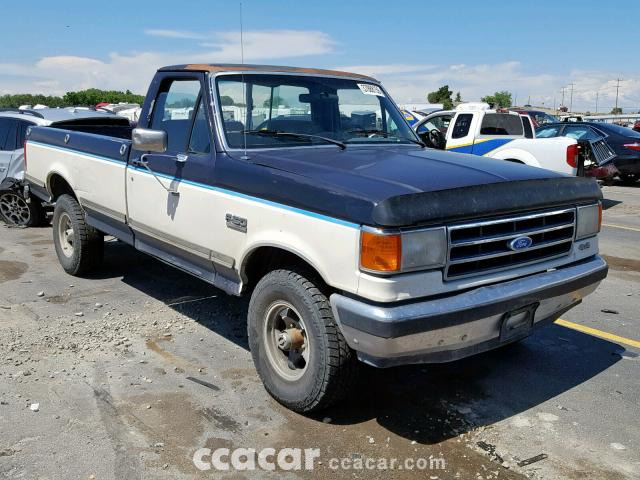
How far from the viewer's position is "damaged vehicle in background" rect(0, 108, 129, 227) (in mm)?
8961

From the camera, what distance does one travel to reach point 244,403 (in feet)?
12.7

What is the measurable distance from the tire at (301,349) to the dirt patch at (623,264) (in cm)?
506

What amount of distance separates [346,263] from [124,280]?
403cm

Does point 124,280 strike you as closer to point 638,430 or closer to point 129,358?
point 129,358

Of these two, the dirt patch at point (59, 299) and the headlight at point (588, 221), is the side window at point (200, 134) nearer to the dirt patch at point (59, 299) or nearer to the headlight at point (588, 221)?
the dirt patch at point (59, 299)

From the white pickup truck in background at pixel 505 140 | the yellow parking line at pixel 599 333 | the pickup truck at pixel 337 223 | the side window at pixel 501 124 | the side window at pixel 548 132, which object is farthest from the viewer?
the side window at pixel 548 132


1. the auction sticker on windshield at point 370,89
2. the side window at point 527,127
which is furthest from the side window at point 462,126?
the auction sticker on windshield at point 370,89

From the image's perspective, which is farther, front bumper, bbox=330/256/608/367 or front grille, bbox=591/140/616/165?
front grille, bbox=591/140/616/165

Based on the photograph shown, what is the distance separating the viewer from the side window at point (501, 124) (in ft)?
40.9

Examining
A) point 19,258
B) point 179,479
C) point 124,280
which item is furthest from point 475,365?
point 19,258

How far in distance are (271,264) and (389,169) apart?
0.96 m

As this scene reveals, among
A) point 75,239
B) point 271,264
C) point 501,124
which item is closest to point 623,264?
point 271,264

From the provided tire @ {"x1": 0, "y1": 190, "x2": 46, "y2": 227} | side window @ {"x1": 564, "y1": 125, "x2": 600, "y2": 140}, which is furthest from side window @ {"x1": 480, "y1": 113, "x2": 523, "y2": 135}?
tire @ {"x1": 0, "y1": 190, "x2": 46, "y2": 227}

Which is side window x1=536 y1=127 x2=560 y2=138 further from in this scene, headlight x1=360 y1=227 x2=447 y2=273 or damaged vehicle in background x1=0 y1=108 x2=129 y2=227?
headlight x1=360 y1=227 x2=447 y2=273
